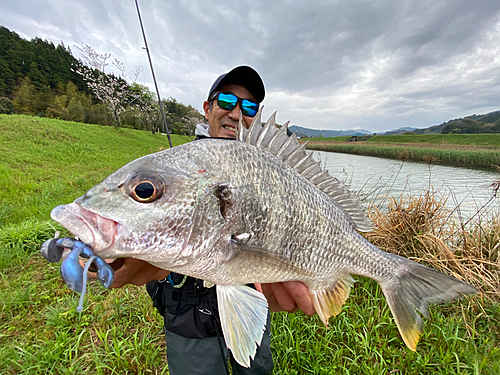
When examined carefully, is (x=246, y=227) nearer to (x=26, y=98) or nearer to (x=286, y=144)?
(x=286, y=144)

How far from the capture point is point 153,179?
34.4 inches

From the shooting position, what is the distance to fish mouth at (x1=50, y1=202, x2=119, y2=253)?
0.71 metres

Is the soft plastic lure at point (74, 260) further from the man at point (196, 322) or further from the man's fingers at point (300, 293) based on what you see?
the man's fingers at point (300, 293)

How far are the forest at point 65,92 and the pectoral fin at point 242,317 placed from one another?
93.6ft

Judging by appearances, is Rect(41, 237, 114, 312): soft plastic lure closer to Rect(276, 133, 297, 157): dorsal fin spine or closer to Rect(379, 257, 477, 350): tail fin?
Rect(276, 133, 297, 157): dorsal fin spine

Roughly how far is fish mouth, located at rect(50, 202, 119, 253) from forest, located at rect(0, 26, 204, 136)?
28.5 meters

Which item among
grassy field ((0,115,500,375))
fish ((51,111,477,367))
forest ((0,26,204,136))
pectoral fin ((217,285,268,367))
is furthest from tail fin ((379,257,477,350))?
forest ((0,26,204,136))

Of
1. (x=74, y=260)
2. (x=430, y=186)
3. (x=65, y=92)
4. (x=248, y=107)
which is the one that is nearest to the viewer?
(x=74, y=260)

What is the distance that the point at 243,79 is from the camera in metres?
2.37

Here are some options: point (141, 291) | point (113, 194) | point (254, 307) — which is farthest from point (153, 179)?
point (141, 291)

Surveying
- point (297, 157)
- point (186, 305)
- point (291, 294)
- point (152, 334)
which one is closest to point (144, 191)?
point (297, 157)

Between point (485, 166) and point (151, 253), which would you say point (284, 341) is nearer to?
point (151, 253)

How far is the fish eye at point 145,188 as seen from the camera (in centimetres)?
84

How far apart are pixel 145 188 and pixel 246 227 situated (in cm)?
45
